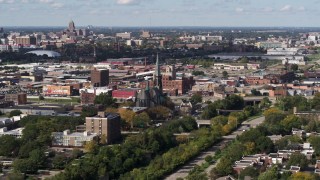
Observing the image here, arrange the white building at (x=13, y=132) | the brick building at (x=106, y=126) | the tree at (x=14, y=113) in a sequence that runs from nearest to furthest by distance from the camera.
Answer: the brick building at (x=106, y=126)
the white building at (x=13, y=132)
the tree at (x=14, y=113)

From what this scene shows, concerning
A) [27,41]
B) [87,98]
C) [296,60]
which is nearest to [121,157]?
[87,98]

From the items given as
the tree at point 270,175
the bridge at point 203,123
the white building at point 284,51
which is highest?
the tree at point 270,175

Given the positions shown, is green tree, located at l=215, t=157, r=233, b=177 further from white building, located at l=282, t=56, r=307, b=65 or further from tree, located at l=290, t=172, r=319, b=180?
white building, located at l=282, t=56, r=307, b=65

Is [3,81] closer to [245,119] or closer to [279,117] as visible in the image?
[245,119]

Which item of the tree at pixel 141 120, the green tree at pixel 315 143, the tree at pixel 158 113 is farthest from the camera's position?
the tree at pixel 158 113

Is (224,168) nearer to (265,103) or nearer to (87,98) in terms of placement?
(265,103)

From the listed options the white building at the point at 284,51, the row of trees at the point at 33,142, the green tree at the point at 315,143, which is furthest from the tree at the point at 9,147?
the white building at the point at 284,51

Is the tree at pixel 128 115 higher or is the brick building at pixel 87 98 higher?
the tree at pixel 128 115

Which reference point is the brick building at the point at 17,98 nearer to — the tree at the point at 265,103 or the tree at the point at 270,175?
the tree at the point at 265,103
